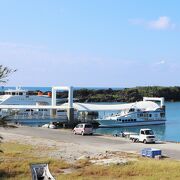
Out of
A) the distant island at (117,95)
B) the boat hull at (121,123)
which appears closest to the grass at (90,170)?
the boat hull at (121,123)

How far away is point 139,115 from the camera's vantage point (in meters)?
86.4

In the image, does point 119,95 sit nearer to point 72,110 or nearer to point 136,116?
point 136,116

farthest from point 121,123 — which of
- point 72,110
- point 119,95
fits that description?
point 119,95

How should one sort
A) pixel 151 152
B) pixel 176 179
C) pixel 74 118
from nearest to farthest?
pixel 176 179
pixel 151 152
pixel 74 118

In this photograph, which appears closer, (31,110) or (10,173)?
(10,173)

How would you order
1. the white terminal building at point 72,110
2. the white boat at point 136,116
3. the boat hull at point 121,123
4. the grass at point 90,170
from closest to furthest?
the grass at point 90,170, the white terminal building at point 72,110, the boat hull at point 121,123, the white boat at point 136,116

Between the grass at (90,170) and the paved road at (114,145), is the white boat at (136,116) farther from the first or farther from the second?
the grass at (90,170)

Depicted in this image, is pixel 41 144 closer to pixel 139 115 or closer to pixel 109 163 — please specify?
pixel 109 163

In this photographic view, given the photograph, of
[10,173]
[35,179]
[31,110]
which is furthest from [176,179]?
[31,110]

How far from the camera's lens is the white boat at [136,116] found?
269 ft

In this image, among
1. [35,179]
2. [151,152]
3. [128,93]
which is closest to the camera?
[35,179]

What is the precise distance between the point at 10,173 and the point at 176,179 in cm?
878

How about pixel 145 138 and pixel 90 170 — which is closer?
pixel 90 170

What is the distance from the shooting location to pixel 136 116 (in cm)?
8575
